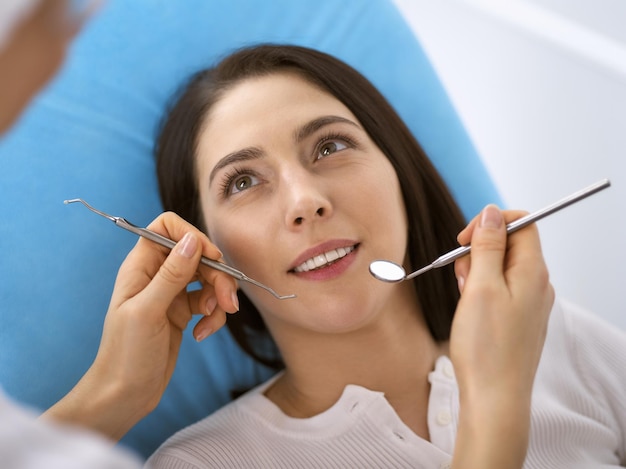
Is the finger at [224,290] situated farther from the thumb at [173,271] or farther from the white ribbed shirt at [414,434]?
the white ribbed shirt at [414,434]

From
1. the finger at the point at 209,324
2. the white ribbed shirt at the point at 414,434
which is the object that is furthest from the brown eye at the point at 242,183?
the white ribbed shirt at the point at 414,434

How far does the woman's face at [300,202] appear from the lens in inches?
47.6

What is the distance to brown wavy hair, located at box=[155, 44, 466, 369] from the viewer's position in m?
1.41

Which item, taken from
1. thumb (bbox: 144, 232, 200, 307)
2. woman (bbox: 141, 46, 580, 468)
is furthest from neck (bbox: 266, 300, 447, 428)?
thumb (bbox: 144, 232, 200, 307)

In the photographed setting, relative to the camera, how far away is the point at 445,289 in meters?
1.55

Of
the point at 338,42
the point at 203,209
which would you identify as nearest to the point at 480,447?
the point at 203,209

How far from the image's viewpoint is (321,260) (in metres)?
1.21

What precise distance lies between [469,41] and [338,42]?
0.73 m

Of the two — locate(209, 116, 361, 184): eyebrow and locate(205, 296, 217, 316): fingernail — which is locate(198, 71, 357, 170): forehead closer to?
locate(209, 116, 361, 184): eyebrow

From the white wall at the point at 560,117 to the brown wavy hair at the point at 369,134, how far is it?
715 millimetres

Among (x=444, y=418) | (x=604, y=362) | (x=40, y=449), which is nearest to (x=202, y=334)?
(x=444, y=418)

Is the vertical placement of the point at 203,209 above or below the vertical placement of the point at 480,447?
above

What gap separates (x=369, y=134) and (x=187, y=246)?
1.67ft

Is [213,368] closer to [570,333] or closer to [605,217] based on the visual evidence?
[570,333]
